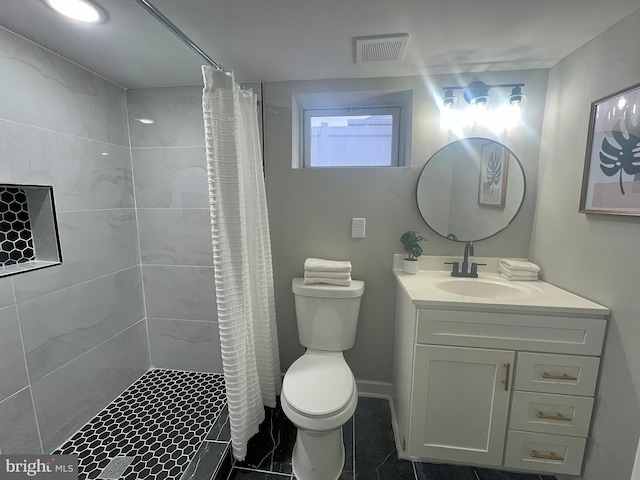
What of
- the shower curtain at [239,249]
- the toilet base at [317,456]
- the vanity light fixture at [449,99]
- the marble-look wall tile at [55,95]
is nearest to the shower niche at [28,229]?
the marble-look wall tile at [55,95]

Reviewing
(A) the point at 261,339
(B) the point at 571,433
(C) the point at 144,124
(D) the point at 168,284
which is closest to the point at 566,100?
(B) the point at 571,433

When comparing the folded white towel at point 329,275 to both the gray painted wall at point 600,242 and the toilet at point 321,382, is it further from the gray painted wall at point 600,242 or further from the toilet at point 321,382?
the gray painted wall at point 600,242

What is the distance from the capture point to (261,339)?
1.64m

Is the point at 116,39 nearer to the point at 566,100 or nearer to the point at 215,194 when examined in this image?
the point at 215,194

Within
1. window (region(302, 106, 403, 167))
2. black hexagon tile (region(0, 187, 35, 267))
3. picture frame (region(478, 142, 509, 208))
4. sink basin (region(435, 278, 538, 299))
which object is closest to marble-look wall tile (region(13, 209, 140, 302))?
black hexagon tile (region(0, 187, 35, 267))

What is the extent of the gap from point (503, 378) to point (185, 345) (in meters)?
1.98

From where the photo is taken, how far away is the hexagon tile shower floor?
1396 millimetres

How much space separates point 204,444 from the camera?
147cm

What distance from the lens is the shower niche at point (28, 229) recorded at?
1356 mm

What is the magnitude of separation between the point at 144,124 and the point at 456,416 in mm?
2448

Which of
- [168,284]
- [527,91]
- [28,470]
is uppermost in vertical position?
[527,91]

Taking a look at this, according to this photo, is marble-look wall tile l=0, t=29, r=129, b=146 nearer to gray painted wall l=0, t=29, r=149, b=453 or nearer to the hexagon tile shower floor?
gray painted wall l=0, t=29, r=149, b=453

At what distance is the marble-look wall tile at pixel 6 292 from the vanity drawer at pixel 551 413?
7.50 feet

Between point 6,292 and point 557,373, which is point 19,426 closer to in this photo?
point 6,292
